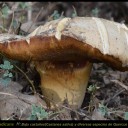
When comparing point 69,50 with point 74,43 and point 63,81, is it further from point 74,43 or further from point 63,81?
point 63,81

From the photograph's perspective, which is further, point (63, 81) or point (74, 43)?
point (63, 81)

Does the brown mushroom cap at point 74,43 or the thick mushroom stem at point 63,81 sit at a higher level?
the brown mushroom cap at point 74,43

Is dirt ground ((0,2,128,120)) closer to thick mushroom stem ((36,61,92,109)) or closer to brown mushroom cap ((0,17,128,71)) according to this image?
thick mushroom stem ((36,61,92,109))

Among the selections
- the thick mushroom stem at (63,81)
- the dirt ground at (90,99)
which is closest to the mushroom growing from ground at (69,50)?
the thick mushroom stem at (63,81)

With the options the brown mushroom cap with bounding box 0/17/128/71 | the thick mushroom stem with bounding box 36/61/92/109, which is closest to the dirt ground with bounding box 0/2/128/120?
the thick mushroom stem with bounding box 36/61/92/109

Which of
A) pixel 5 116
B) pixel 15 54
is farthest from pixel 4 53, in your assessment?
pixel 5 116

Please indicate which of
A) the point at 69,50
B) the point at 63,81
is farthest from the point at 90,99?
the point at 69,50

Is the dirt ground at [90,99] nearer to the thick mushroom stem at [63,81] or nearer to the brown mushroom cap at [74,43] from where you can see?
the thick mushroom stem at [63,81]
